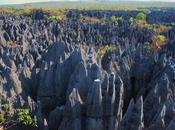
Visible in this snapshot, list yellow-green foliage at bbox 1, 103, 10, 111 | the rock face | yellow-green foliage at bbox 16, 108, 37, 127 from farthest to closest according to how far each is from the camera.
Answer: yellow-green foliage at bbox 1, 103, 10, 111 → the rock face → yellow-green foliage at bbox 16, 108, 37, 127

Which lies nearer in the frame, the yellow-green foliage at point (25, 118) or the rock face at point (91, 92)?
the yellow-green foliage at point (25, 118)

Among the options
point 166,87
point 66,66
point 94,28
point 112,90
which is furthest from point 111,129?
point 94,28

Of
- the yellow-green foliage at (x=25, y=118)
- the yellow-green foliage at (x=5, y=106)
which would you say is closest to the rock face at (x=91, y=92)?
the yellow-green foliage at (x=25, y=118)

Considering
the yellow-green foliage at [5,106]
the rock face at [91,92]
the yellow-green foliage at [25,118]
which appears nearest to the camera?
the yellow-green foliage at [25,118]

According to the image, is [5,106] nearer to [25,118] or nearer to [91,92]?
[25,118]

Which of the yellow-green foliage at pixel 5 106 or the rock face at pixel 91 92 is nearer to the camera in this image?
the rock face at pixel 91 92

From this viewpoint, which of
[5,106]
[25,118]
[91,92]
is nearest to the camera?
[25,118]

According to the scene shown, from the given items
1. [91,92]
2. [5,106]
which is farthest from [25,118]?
[91,92]

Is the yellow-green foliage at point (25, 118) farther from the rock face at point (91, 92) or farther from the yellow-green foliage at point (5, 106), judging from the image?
the yellow-green foliage at point (5, 106)

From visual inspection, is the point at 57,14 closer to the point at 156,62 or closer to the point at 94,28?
the point at 94,28

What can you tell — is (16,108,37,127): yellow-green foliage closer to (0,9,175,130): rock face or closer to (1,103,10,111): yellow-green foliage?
(0,9,175,130): rock face

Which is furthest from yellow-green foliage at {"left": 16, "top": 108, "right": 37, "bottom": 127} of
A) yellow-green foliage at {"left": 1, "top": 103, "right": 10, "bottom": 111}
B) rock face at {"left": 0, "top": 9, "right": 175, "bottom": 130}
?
yellow-green foliage at {"left": 1, "top": 103, "right": 10, "bottom": 111}

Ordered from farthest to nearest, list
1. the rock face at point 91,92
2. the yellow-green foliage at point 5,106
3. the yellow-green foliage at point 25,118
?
the yellow-green foliage at point 5,106, the rock face at point 91,92, the yellow-green foliage at point 25,118
